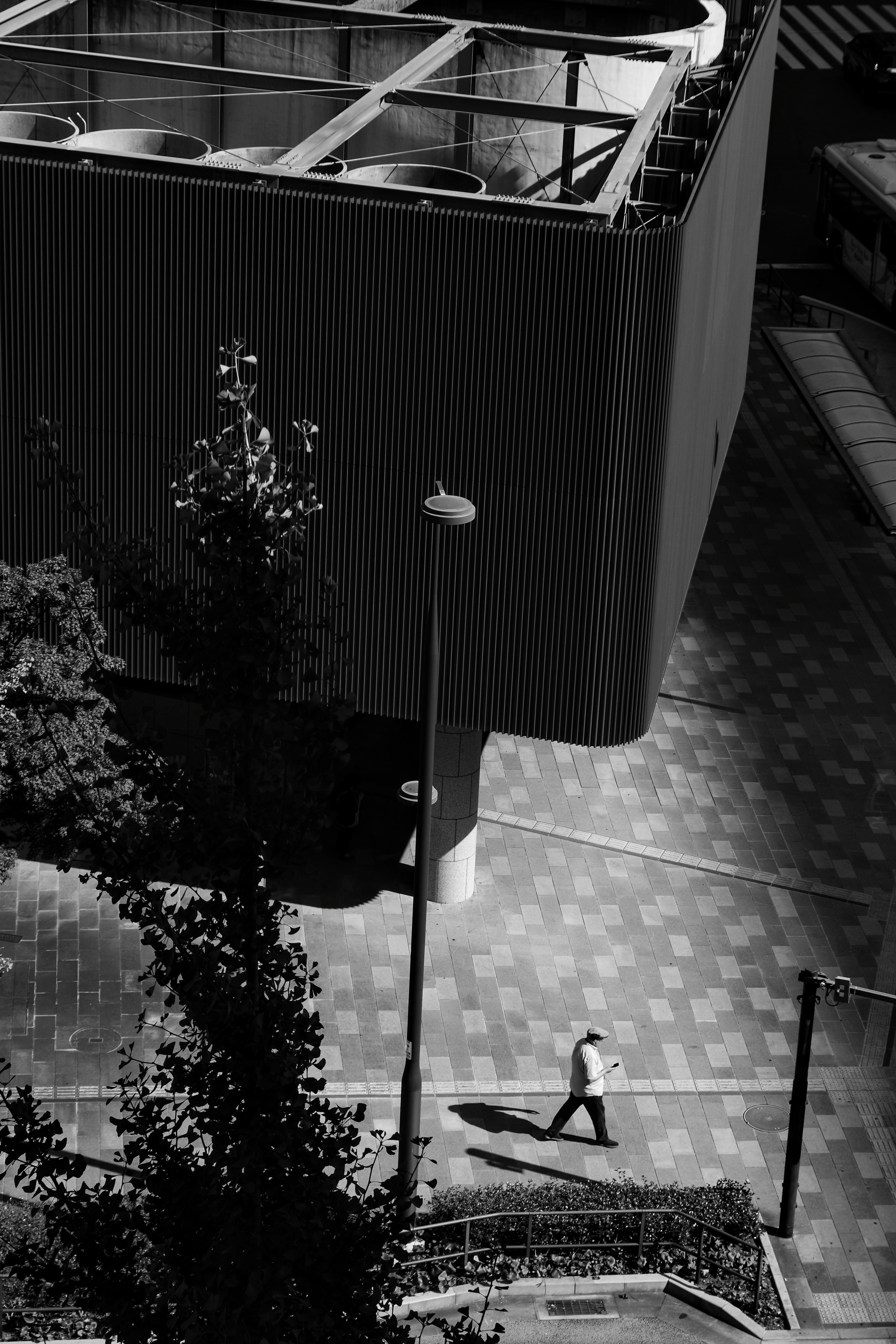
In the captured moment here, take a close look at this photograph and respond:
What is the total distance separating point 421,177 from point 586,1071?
37.3ft

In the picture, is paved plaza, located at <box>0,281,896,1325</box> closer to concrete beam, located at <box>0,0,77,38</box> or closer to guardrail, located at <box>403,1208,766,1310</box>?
guardrail, located at <box>403,1208,766,1310</box>

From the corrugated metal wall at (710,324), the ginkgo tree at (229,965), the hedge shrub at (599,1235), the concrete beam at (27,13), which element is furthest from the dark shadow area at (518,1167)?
the concrete beam at (27,13)

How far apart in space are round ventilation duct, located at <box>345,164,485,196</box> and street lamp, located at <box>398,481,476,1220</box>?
5.07m

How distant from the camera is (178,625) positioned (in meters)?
10.3

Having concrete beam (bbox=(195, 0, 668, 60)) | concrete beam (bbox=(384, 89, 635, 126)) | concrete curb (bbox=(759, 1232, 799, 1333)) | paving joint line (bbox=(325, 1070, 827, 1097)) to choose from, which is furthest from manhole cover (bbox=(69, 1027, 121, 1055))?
concrete beam (bbox=(195, 0, 668, 60))

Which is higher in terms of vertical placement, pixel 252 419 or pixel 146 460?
pixel 252 419

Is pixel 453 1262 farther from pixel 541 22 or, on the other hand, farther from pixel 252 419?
pixel 541 22

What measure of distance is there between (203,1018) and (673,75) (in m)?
17.9

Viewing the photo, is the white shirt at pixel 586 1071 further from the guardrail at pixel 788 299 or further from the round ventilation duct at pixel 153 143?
the guardrail at pixel 788 299

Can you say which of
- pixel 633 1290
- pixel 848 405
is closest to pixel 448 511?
pixel 633 1290

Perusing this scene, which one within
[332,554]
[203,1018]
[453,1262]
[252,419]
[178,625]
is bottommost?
[453,1262]

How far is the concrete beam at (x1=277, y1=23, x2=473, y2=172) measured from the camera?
20984 millimetres

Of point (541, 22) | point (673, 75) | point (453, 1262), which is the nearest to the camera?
point (453, 1262)

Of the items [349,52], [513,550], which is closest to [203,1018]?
[513,550]
